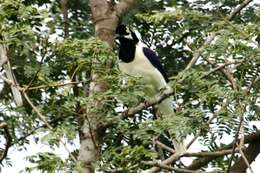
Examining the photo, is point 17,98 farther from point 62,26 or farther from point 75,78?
point 62,26

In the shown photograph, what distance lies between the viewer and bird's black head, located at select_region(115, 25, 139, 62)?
4.98 m

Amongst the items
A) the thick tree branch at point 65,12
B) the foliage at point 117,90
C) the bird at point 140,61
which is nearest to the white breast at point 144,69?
the bird at point 140,61

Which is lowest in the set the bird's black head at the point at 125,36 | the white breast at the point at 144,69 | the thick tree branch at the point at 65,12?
the white breast at the point at 144,69

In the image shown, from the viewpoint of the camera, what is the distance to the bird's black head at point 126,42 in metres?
4.98

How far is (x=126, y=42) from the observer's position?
16.6 feet

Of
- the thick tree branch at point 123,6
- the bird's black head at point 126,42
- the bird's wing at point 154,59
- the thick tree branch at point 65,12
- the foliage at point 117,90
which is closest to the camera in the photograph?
the foliage at point 117,90

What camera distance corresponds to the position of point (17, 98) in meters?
3.48

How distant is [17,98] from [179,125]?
29.5 inches

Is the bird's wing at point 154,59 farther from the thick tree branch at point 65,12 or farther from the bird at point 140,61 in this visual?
the thick tree branch at point 65,12

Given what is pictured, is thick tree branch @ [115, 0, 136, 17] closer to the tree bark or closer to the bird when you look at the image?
the tree bark

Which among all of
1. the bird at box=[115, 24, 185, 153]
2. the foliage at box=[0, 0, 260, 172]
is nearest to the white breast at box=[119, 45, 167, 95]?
the bird at box=[115, 24, 185, 153]

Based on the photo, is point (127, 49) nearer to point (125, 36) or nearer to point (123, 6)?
point (125, 36)

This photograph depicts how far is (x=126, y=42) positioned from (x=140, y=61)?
168 millimetres

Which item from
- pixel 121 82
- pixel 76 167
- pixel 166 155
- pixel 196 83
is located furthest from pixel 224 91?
pixel 166 155
